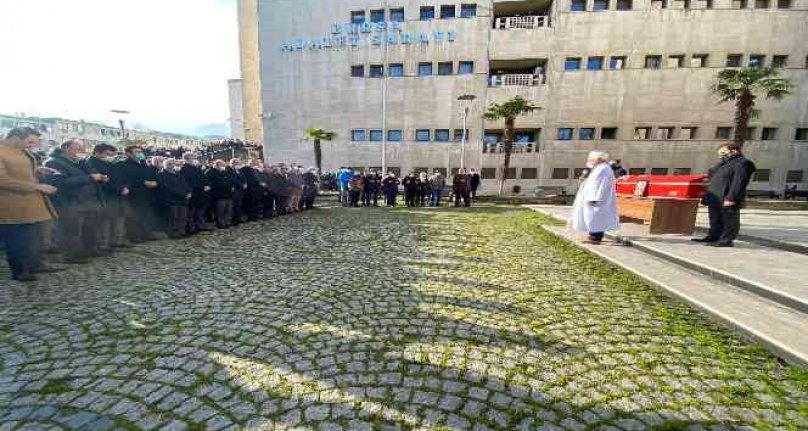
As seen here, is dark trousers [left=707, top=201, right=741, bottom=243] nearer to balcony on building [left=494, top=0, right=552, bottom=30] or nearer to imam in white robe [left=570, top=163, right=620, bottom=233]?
imam in white robe [left=570, top=163, right=620, bottom=233]

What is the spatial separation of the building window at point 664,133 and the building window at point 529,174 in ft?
32.7

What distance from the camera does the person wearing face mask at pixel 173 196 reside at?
681cm

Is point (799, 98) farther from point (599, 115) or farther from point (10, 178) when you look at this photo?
point (10, 178)

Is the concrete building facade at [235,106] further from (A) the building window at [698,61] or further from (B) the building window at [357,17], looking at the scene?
(A) the building window at [698,61]

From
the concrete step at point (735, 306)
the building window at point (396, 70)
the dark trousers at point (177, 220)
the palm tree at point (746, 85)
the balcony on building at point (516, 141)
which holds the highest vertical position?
the building window at point (396, 70)

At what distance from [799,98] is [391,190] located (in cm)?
3386

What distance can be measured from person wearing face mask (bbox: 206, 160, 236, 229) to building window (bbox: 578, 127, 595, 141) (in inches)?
1089

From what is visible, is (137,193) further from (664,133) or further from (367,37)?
(664,133)

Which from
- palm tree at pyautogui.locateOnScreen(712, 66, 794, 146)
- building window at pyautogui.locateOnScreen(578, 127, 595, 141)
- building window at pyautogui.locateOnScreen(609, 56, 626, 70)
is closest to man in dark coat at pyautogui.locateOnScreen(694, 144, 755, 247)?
palm tree at pyautogui.locateOnScreen(712, 66, 794, 146)

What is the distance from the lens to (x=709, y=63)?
25.5 metres

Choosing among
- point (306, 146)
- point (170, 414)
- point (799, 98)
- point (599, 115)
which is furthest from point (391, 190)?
point (799, 98)

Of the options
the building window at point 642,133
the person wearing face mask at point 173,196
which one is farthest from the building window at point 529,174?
the person wearing face mask at point 173,196

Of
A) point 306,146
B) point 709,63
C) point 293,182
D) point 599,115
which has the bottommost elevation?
point 293,182

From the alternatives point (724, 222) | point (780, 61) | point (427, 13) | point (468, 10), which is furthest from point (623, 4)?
point (724, 222)
